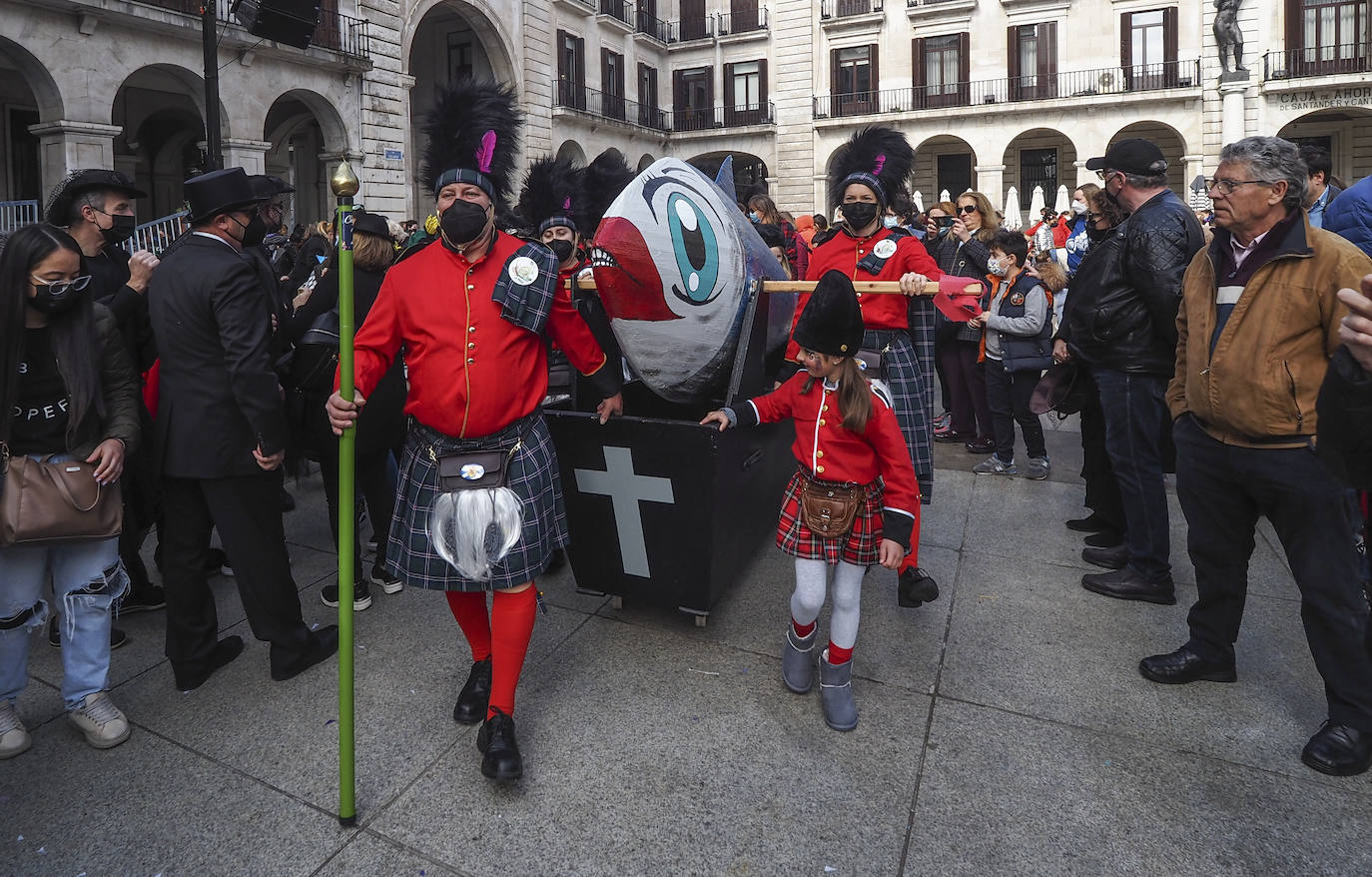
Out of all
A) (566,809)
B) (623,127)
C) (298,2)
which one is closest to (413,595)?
(566,809)

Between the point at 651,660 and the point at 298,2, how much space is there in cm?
827

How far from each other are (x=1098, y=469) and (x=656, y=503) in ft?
9.09

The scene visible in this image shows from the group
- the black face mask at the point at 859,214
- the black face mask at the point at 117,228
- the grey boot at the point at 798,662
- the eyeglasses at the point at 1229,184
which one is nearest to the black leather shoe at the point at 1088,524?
the black face mask at the point at 859,214

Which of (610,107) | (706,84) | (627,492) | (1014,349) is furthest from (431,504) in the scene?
(706,84)

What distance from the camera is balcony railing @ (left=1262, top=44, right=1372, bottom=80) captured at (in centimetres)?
2281

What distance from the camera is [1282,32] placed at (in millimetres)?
23203

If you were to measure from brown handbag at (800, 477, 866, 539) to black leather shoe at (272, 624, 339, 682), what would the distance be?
205 cm

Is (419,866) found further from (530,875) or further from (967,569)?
(967,569)

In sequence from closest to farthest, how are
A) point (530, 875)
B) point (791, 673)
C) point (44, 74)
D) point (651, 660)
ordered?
1. point (530, 875)
2. point (791, 673)
3. point (651, 660)
4. point (44, 74)

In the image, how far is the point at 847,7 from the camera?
27547 millimetres

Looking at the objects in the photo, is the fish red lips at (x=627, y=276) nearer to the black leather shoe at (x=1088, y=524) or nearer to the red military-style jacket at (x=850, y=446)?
the red military-style jacket at (x=850, y=446)

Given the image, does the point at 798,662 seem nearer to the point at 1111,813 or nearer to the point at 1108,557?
the point at 1111,813

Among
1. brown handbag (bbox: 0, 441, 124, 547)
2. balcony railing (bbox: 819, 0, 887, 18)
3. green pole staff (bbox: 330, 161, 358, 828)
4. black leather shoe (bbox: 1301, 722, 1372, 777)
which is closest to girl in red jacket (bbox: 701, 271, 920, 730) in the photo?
green pole staff (bbox: 330, 161, 358, 828)

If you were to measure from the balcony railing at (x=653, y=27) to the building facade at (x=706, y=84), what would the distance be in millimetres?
79
